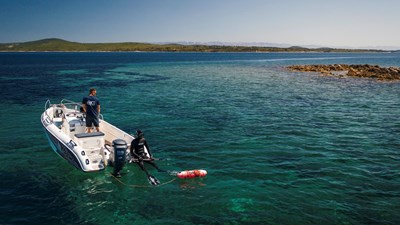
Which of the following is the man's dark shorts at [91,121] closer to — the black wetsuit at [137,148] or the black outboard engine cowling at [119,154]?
the black wetsuit at [137,148]

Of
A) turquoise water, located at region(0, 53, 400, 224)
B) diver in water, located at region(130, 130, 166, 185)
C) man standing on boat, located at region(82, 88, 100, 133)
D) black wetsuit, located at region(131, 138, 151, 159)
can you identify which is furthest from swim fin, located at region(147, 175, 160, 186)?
man standing on boat, located at region(82, 88, 100, 133)

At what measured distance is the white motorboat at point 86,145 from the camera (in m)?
13.9

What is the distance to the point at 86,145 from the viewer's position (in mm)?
15367

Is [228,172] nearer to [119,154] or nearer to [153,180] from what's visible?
[153,180]

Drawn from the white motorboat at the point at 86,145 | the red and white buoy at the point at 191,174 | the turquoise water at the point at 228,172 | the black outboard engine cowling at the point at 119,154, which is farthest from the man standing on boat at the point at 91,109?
the red and white buoy at the point at 191,174

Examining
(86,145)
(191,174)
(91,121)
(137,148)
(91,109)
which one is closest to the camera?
(191,174)

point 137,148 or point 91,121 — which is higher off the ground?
point 91,121

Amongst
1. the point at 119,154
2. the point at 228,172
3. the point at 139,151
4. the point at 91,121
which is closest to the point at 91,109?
the point at 91,121

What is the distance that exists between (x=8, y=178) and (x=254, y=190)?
10817 mm

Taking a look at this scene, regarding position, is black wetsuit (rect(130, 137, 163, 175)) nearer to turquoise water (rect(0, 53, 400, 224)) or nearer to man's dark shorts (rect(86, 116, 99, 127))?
turquoise water (rect(0, 53, 400, 224))

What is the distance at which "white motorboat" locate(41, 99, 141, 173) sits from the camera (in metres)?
13.9

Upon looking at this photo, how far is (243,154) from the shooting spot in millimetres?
17594

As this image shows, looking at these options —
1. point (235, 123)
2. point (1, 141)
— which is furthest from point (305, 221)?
point (1, 141)

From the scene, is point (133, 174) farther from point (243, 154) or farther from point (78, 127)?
point (243, 154)
